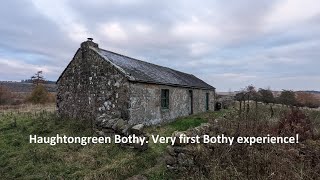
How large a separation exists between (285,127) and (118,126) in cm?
572

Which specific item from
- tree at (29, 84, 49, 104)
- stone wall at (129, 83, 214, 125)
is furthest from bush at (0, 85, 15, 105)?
stone wall at (129, 83, 214, 125)

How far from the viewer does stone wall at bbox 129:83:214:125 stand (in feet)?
47.0

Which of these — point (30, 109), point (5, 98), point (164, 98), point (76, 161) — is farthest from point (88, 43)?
point (5, 98)

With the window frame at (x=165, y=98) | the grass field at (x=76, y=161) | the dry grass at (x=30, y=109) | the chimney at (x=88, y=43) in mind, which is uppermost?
the chimney at (x=88, y=43)

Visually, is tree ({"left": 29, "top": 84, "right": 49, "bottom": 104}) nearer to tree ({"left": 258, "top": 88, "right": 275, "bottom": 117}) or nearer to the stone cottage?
the stone cottage

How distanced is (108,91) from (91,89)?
1225mm

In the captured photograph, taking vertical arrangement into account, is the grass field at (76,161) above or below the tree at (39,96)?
below

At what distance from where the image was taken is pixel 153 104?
16.1 m

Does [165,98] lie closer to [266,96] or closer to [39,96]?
[266,96]

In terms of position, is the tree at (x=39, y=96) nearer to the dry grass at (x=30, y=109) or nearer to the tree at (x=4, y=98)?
the tree at (x=4, y=98)

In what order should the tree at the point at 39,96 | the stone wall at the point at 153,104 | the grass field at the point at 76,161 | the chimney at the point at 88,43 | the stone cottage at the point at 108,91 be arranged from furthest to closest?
the tree at the point at 39,96, the chimney at the point at 88,43, the stone wall at the point at 153,104, the stone cottage at the point at 108,91, the grass field at the point at 76,161

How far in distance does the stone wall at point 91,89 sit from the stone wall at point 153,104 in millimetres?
566

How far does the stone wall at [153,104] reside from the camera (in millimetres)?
14320

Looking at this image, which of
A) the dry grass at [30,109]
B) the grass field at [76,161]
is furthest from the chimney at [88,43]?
the dry grass at [30,109]
